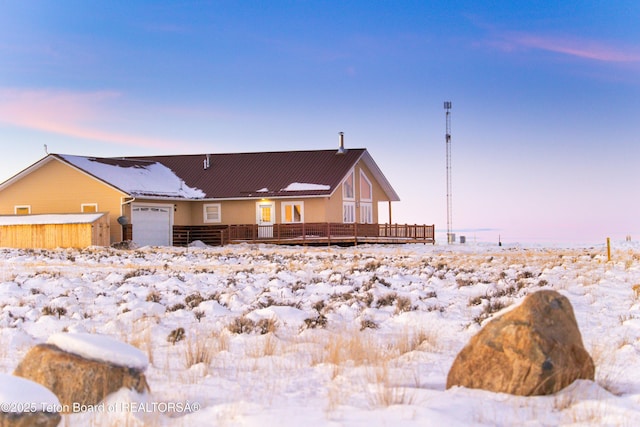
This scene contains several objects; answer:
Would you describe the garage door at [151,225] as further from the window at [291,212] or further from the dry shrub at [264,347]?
the dry shrub at [264,347]

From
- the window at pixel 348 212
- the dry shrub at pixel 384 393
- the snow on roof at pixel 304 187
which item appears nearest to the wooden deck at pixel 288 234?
the window at pixel 348 212

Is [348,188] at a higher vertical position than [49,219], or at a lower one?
higher

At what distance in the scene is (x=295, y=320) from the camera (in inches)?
396

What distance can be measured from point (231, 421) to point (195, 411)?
0.51m

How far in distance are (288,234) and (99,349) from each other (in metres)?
33.9

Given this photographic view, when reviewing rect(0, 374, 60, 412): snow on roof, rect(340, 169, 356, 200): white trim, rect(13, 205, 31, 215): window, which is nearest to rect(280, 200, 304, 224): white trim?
rect(340, 169, 356, 200): white trim

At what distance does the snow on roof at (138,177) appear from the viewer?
37781mm

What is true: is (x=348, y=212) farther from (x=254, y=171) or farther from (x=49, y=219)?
(x=49, y=219)

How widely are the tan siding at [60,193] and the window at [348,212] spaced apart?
504 inches

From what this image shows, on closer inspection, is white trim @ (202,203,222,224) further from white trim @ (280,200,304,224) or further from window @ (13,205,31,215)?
window @ (13,205,31,215)

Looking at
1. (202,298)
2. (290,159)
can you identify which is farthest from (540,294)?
(290,159)

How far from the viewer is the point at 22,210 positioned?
129ft

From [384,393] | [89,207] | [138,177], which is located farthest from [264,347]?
[138,177]

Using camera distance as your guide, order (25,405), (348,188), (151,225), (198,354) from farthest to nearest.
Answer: (348,188)
(151,225)
(198,354)
(25,405)
